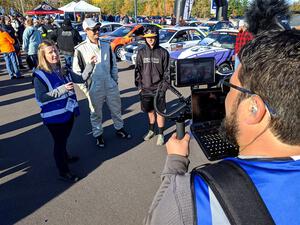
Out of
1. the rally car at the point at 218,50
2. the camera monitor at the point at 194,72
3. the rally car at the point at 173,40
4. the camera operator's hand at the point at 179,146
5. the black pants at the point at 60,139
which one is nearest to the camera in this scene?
the camera operator's hand at the point at 179,146

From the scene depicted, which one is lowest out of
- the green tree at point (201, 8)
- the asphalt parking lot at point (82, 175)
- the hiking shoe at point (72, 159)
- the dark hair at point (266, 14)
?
the asphalt parking lot at point (82, 175)

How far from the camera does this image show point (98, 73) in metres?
4.06

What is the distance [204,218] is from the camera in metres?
0.78

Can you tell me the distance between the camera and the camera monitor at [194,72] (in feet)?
5.86

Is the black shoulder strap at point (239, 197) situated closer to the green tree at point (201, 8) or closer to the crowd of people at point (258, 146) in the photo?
the crowd of people at point (258, 146)

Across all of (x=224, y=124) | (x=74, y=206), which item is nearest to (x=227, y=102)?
(x=224, y=124)

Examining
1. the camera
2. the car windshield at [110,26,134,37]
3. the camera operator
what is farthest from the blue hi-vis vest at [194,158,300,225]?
the car windshield at [110,26,134,37]

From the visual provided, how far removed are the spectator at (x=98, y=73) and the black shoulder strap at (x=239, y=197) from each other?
137 inches

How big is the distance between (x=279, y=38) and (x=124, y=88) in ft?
23.5

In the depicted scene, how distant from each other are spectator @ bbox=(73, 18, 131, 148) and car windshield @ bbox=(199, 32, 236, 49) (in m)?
5.03

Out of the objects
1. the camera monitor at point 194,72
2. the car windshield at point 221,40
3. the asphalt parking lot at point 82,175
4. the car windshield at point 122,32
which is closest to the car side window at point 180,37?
the car windshield at point 221,40

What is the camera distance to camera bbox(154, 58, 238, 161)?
5.26ft

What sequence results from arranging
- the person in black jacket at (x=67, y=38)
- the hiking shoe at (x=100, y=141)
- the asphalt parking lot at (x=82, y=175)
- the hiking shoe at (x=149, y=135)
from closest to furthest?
the asphalt parking lot at (x=82, y=175) < the hiking shoe at (x=100, y=141) < the hiking shoe at (x=149, y=135) < the person in black jacket at (x=67, y=38)

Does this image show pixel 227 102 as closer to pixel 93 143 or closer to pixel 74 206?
pixel 74 206
